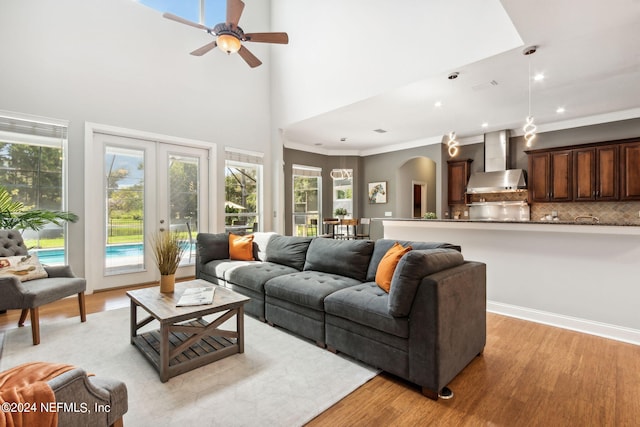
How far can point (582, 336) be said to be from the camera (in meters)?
2.92

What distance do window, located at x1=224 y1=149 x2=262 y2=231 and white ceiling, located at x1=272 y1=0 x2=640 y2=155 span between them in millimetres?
1048

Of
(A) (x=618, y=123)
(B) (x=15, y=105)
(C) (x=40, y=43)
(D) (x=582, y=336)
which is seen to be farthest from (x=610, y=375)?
(C) (x=40, y=43)

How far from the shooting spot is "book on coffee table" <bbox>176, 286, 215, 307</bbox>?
2.35m

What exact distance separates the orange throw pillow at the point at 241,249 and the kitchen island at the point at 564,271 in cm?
284

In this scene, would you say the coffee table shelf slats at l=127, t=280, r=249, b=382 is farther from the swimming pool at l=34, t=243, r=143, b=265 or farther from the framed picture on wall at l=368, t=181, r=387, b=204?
the framed picture on wall at l=368, t=181, r=387, b=204

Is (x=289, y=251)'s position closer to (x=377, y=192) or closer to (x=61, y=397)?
(x=61, y=397)

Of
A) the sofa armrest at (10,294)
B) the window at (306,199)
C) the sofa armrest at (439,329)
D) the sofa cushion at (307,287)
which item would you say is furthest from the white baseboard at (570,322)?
the window at (306,199)

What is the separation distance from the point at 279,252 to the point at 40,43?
159 inches

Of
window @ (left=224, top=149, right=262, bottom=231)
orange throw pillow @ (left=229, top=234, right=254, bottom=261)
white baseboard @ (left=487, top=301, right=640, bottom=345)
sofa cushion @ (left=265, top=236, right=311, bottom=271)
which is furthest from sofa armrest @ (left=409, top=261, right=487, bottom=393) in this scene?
window @ (left=224, top=149, right=262, bottom=231)

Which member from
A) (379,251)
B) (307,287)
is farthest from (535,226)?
(307,287)

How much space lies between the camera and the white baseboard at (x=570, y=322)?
2822 millimetres

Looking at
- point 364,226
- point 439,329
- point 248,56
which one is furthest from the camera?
Result: point 364,226

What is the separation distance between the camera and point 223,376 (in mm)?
2158

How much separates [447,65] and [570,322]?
3.07m
